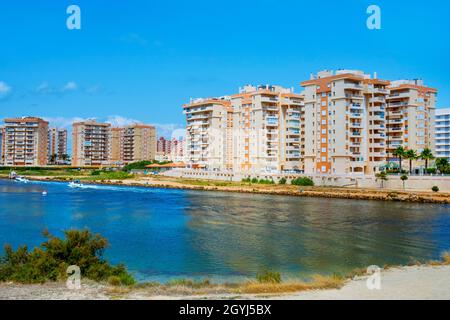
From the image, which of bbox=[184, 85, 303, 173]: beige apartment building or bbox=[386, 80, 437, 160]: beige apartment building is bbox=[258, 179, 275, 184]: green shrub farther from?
bbox=[386, 80, 437, 160]: beige apartment building

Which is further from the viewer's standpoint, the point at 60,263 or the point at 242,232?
the point at 242,232

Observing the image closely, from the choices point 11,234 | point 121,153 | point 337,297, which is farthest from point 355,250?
point 121,153

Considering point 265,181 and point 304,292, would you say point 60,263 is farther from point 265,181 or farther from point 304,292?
point 265,181

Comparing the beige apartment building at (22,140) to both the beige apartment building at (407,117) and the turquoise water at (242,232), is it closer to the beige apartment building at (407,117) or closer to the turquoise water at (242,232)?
the turquoise water at (242,232)

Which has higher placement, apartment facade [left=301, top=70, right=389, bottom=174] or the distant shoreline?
apartment facade [left=301, top=70, right=389, bottom=174]

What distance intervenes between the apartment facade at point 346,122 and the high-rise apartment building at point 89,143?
10684cm

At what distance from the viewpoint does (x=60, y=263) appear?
15.5 meters

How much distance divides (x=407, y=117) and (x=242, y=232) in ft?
176

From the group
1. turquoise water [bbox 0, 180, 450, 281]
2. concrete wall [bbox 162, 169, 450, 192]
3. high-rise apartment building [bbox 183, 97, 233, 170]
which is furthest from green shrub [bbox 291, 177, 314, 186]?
high-rise apartment building [bbox 183, 97, 233, 170]

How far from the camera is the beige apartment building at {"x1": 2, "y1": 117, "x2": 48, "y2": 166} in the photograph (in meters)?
146

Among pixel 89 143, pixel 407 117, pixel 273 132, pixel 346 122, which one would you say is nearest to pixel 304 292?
pixel 346 122

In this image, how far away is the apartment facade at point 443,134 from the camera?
128 metres

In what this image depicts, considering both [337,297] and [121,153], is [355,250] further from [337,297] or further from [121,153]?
[121,153]

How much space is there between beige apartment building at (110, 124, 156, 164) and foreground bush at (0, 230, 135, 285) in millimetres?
150891
